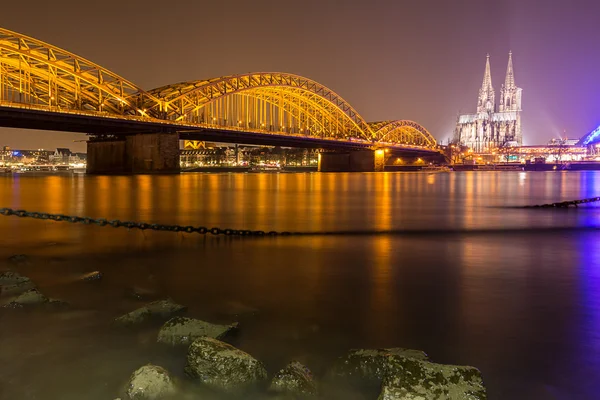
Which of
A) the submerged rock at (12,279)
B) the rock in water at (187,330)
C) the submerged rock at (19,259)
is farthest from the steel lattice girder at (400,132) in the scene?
the rock in water at (187,330)

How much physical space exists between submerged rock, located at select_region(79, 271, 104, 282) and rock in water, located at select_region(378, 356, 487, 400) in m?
6.00

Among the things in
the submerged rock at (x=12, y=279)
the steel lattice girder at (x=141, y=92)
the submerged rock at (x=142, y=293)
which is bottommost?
the submerged rock at (x=142, y=293)

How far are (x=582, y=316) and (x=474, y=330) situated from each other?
5.60ft

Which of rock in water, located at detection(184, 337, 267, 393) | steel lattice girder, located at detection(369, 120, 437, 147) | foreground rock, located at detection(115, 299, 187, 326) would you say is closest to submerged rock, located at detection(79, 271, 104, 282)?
foreground rock, located at detection(115, 299, 187, 326)

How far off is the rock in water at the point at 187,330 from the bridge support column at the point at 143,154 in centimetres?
7580

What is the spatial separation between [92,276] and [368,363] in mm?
5810

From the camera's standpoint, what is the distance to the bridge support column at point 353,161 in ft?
428

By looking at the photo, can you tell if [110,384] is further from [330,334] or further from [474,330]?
[474,330]

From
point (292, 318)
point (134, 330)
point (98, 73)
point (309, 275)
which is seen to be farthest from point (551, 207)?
point (98, 73)

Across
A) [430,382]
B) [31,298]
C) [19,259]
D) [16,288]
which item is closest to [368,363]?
[430,382]

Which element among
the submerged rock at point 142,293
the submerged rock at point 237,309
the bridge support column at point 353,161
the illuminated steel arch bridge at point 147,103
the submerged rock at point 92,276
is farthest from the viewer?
the bridge support column at point 353,161

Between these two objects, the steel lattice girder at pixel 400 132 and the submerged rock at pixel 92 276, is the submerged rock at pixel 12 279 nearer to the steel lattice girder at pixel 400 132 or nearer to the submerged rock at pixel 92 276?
the submerged rock at pixel 92 276

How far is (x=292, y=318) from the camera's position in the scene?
6.56m

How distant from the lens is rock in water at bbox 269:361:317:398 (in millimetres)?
4555
